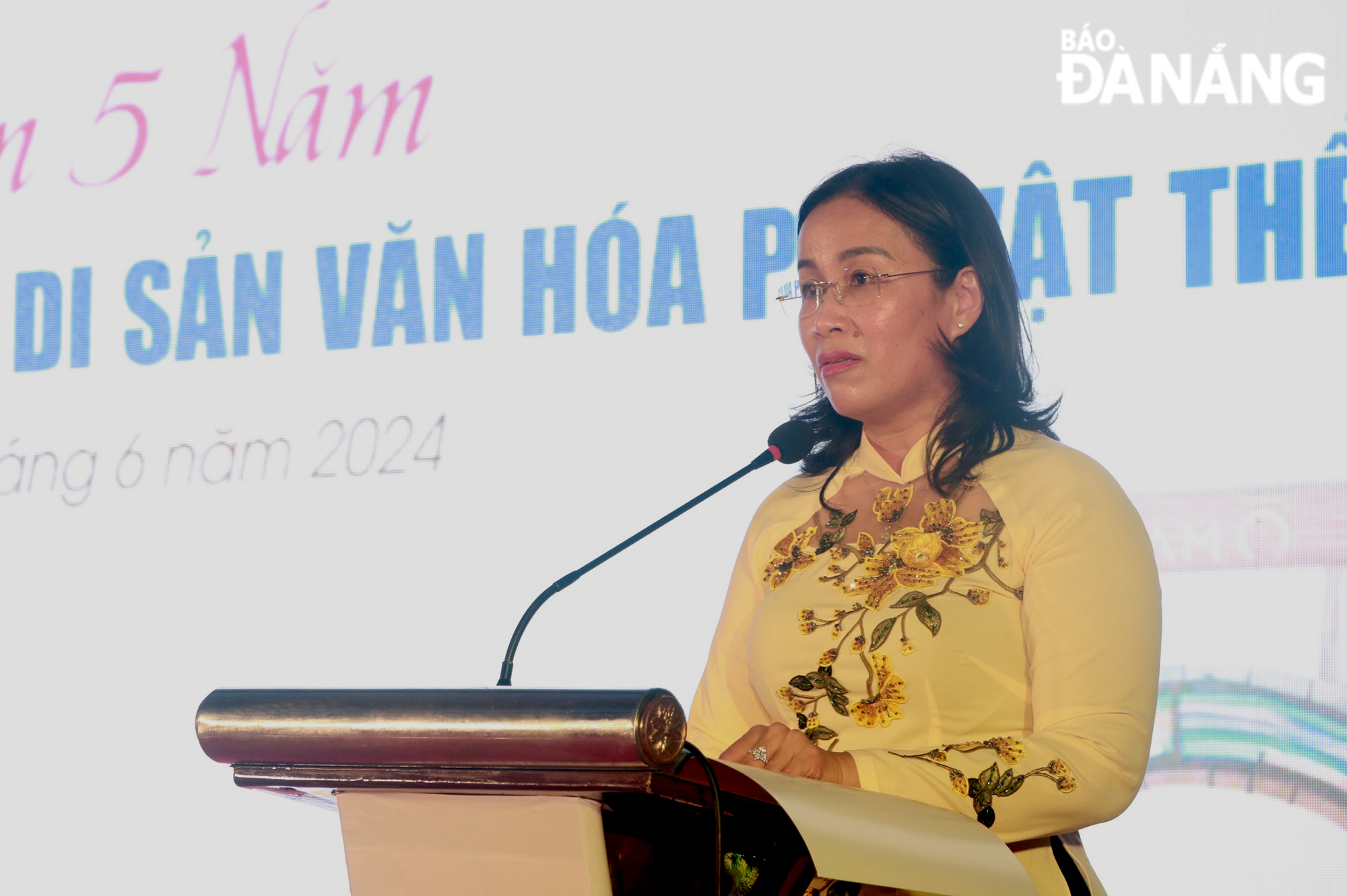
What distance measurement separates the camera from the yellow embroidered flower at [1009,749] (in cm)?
132

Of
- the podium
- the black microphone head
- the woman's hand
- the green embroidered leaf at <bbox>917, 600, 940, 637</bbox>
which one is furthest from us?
the black microphone head

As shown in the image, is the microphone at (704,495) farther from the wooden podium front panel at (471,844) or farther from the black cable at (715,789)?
the black cable at (715,789)

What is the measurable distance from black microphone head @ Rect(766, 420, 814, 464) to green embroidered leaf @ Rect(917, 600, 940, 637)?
0.80ft

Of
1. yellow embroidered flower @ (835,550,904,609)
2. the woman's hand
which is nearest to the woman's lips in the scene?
yellow embroidered flower @ (835,550,904,609)

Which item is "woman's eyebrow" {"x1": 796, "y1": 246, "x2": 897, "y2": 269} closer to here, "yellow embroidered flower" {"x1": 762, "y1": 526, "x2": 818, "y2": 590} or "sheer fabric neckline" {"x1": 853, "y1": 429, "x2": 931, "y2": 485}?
"sheer fabric neckline" {"x1": 853, "y1": 429, "x2": 931, "y2": 485}

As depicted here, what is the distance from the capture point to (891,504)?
Result: 174 cm

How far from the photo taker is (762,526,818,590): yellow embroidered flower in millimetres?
1768

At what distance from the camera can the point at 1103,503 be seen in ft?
5.14

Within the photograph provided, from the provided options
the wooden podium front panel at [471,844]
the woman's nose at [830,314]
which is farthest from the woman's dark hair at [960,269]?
the wooden podium front panel at [471,844]

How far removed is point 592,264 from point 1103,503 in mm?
1686

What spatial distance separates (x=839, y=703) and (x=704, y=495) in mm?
265

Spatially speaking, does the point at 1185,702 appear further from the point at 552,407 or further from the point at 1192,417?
the point at 552,407

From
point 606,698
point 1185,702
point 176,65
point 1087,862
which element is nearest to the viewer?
point 606,698

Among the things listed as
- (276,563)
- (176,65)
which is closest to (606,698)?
(276,563)
